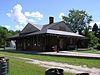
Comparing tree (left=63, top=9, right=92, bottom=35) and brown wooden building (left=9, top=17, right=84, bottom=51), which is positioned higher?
tree (left=63, top=9, right=92, bottom=35)

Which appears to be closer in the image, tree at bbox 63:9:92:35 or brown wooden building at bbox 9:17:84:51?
brown wooden building at bbox 9:17:84:51

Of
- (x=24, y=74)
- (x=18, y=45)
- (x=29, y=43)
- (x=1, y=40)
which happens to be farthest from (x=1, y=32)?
(x=24, y=74)

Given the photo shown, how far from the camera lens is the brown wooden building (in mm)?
21422

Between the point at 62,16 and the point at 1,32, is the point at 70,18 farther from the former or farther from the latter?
the point at 1,32

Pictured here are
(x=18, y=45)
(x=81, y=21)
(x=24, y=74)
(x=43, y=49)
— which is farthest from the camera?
(x=81, y=21)

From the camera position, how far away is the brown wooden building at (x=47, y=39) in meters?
21.4

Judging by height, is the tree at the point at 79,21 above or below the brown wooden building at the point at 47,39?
above

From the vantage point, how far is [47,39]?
864 inches

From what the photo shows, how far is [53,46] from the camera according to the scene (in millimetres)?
21750

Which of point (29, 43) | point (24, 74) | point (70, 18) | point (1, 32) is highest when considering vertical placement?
point (70, 18)

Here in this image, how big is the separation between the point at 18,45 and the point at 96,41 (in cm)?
2424

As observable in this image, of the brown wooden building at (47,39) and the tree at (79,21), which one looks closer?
the brown wooden building at (47,39)

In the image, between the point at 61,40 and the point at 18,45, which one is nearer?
the point at 61,40

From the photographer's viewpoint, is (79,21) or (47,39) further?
(79,21)
